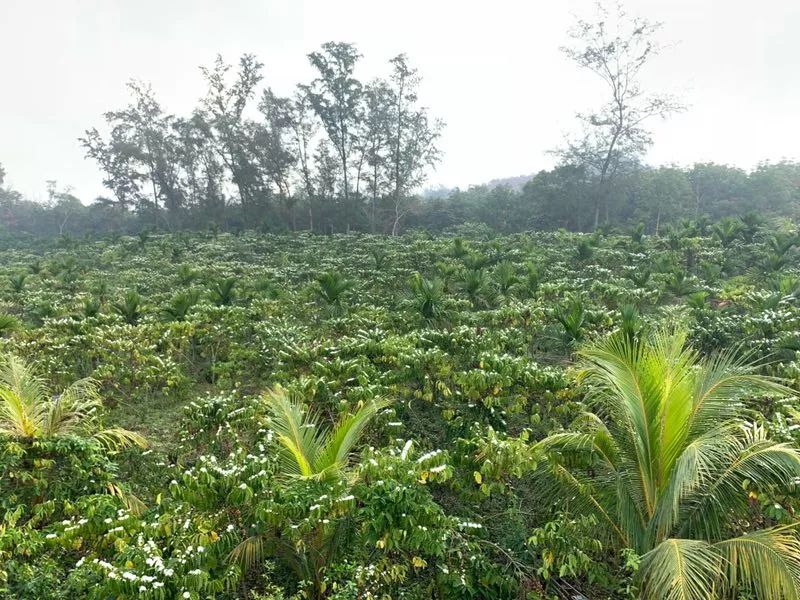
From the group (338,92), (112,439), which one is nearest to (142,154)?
(338,92)

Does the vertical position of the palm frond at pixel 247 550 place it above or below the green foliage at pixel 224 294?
below

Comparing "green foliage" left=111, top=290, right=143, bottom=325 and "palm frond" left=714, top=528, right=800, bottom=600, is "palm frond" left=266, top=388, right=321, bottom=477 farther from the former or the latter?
"green foliage" left=111, top=290, right=143, bottom=325

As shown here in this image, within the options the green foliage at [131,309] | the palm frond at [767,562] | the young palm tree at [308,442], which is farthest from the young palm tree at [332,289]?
the palm frond at [767,562]

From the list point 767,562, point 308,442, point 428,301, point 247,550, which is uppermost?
point 428,301

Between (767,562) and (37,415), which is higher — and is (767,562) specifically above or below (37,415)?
below

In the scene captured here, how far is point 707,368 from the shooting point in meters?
3.65

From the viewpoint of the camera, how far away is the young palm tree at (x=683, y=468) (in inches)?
123

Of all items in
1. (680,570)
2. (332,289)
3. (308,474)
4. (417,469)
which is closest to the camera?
(680,570)

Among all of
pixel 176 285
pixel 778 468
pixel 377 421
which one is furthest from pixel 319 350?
pixel 176 285

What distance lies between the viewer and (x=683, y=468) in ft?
10.2

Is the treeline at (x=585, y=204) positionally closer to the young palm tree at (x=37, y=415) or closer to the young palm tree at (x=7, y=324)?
the young palm tree at (x=7, y=324)

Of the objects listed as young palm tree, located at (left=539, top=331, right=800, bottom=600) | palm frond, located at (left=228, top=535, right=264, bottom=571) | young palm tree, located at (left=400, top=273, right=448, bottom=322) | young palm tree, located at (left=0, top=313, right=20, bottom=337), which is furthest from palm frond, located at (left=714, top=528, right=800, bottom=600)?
young palm tree, located at (left=0, top=313, right=20, bottom=337)

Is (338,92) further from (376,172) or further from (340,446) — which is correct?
(340,446)

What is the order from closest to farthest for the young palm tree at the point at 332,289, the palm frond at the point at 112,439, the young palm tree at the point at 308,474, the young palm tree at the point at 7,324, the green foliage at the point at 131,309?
1. the young palm tree at the point at 308,474
2. the palm frond at the point at 112,439
3. the young palm tree at the point at 7,324
4. the green foliage at the point at 131,309
5. the young palm tree at the point at 332,289
